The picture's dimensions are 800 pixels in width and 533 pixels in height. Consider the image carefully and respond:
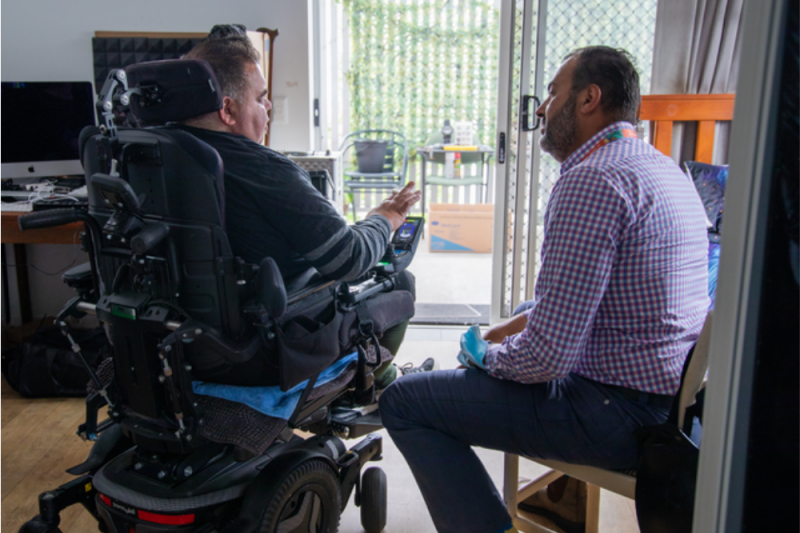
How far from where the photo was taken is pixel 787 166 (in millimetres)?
544

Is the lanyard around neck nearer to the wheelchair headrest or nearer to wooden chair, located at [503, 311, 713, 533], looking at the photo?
wooden chair, located at [503, 311, 713, 533]

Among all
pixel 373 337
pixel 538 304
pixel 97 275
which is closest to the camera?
pixel 538 304

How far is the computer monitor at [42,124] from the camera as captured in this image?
8.15 feet

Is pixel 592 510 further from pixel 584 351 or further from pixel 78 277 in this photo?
pixel 78 277

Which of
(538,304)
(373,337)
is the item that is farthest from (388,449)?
(538,304)

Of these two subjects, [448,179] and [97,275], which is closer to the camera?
[97,275]

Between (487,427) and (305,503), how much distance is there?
1.45 ft

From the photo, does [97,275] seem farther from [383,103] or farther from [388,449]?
[383,103]

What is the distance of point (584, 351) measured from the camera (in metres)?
1.10

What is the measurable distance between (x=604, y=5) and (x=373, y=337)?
215 cm

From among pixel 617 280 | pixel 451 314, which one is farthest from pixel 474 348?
pixel 451 314

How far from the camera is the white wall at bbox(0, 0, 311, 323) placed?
2.85 meters

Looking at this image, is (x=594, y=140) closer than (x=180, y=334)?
No

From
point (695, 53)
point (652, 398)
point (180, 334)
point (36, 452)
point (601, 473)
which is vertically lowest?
point (36, 452)
